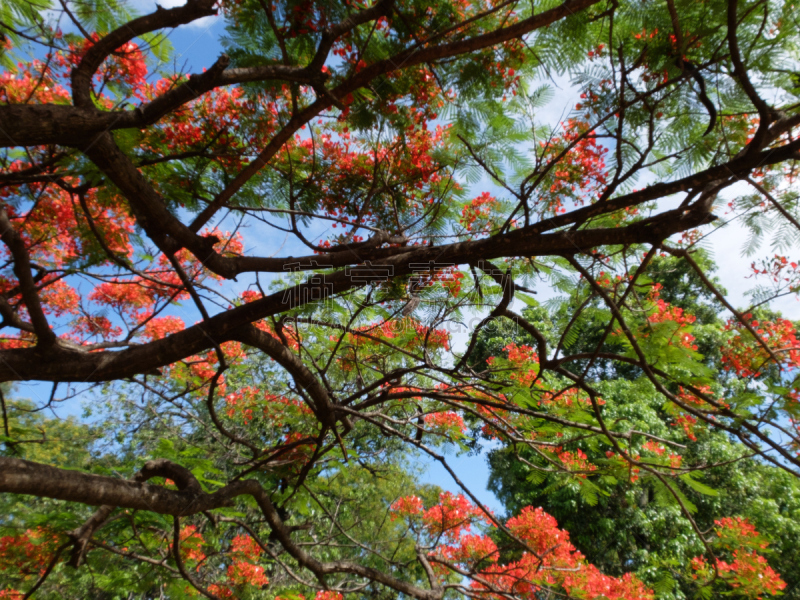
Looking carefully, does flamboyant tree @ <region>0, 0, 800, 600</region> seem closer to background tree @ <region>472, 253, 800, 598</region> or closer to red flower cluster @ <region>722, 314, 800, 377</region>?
red flower cluster @ <region>722, 314, 800, 377</region>

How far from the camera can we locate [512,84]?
2471mm

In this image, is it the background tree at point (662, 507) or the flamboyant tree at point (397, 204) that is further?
the background tree at point (662, 507)

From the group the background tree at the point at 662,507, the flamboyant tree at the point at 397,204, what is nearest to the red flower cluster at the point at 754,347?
the flamboyant tree at the point at 397,204

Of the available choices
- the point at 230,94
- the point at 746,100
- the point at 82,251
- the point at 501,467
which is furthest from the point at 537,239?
the point at 501,467

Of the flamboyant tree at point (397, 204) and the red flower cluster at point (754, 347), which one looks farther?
the red flower cluster at point (754, 347)

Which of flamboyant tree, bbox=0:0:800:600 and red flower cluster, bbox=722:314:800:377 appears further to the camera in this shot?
red flower cluster, bbox=722:314:800:377

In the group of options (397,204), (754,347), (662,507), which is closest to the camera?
(754,347)

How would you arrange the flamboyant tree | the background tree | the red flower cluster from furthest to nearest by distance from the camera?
the background tree → the red flower cluster → the flamboyant tree

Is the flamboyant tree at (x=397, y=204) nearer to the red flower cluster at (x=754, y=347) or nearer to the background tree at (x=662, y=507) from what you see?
the red flower cluster at (x=754, y=347)

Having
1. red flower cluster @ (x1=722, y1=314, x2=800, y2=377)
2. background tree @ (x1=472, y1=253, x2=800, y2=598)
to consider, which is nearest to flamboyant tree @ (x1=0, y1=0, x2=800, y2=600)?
red flower cluster @ (x1=722, y1=314, x2=800, y2=377)

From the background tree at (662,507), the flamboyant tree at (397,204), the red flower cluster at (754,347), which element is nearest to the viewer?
the flamboyant tree at (397,204)

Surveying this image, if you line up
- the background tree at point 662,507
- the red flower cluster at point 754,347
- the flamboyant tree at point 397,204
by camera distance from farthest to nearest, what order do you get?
the background tree at point 662,507, the red flower cluster at point 754,347, the flamboyant tree at point 397,204

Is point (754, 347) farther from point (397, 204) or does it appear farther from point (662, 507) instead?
point (662, 507)

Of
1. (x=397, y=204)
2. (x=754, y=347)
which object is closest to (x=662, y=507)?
(x=754, y=347)
